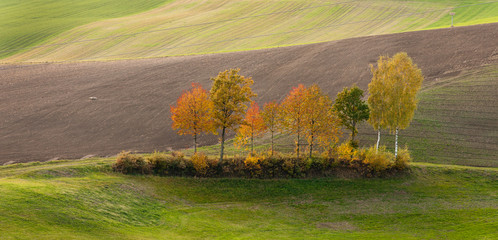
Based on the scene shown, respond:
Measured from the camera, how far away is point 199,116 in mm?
46562

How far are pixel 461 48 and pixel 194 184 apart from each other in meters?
51.5

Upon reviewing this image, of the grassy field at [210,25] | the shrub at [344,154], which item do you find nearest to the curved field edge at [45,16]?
the grassy field at [210,25]

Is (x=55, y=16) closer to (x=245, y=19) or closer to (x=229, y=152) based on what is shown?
(x=245, y=19)

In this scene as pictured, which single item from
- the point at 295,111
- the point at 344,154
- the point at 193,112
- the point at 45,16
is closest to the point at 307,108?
the point at 295,111

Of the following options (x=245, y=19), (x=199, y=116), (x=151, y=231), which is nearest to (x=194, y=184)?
(x=199, y=116)

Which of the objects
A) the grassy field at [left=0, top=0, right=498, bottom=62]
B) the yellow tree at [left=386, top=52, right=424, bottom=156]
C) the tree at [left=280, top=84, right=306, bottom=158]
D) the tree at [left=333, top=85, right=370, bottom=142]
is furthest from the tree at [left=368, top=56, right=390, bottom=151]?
the grassy field at [left=0, top=0, right=498, bottom=62]

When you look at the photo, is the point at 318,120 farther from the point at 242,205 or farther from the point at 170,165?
the point at 170,165

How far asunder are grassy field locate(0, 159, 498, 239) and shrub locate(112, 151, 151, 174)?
3.46 feet

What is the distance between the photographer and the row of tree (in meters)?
45.2

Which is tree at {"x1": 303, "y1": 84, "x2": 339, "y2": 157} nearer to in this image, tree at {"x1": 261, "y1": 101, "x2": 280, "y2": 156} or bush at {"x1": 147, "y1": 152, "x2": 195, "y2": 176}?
tree at {"x1": 261, "y1": 101, "x2": 280, "y2": 156}

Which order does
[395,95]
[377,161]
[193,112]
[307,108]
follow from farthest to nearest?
[395,95] → [307,108] → [193,112] → [377,161]

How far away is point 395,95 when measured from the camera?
47938 millimetres

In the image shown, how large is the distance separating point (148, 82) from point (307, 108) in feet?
111

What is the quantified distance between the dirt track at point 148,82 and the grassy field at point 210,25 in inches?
509
